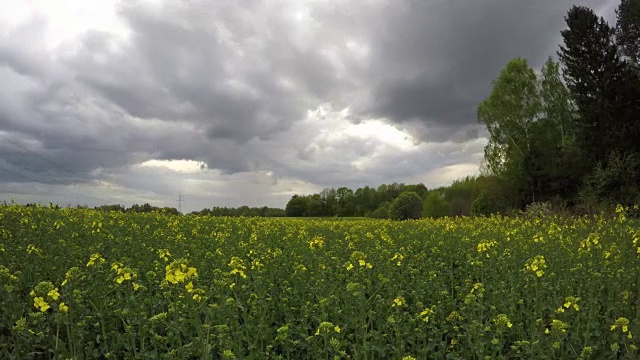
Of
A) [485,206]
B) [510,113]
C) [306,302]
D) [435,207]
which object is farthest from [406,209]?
[306,302]

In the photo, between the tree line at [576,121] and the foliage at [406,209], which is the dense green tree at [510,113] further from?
the foliage at [406,209]

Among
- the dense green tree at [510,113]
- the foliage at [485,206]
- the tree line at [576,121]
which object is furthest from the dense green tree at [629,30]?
the foliage at [485,206]

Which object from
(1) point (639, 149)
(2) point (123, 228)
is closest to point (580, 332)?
(2) point (123, 228)

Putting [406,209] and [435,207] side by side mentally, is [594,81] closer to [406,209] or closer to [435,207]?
[435,207]

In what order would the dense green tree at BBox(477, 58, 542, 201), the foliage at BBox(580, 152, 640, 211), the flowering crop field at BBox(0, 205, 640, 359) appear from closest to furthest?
the flowering crop field at BBox(0, 205, 640, 359), the foliage at BBox(580, 152, 640, 211), the dense green tree at BBox(477, 58, 542, 201)

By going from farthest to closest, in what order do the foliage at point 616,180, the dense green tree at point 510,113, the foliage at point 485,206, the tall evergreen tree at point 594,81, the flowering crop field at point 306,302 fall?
the dense green tree at point 510,113 → the foliage at point 485,206 → the tall evergreen tree at point 594,81 → the foliage at point 616,180 → the flowering crop field at point 306,302

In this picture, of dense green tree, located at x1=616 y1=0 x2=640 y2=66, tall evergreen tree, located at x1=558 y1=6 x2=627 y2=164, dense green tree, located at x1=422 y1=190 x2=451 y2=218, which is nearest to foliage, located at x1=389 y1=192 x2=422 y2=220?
dense green tree, located at x1=422 y1=190 x2=451 y2=218

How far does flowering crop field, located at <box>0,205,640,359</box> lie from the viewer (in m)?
4.13

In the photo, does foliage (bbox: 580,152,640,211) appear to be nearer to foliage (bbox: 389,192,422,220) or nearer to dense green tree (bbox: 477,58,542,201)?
dense green tree (bbox: 477,58,542,201)

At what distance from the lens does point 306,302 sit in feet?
17.2

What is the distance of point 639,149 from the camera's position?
29625mm

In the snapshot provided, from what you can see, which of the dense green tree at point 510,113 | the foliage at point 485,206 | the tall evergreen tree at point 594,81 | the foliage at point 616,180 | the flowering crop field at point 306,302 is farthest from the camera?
the dense green tree at point 510,113

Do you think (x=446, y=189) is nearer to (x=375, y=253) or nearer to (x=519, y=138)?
(x=519, y=138)

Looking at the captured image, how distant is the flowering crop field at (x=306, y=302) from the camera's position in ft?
13.5
